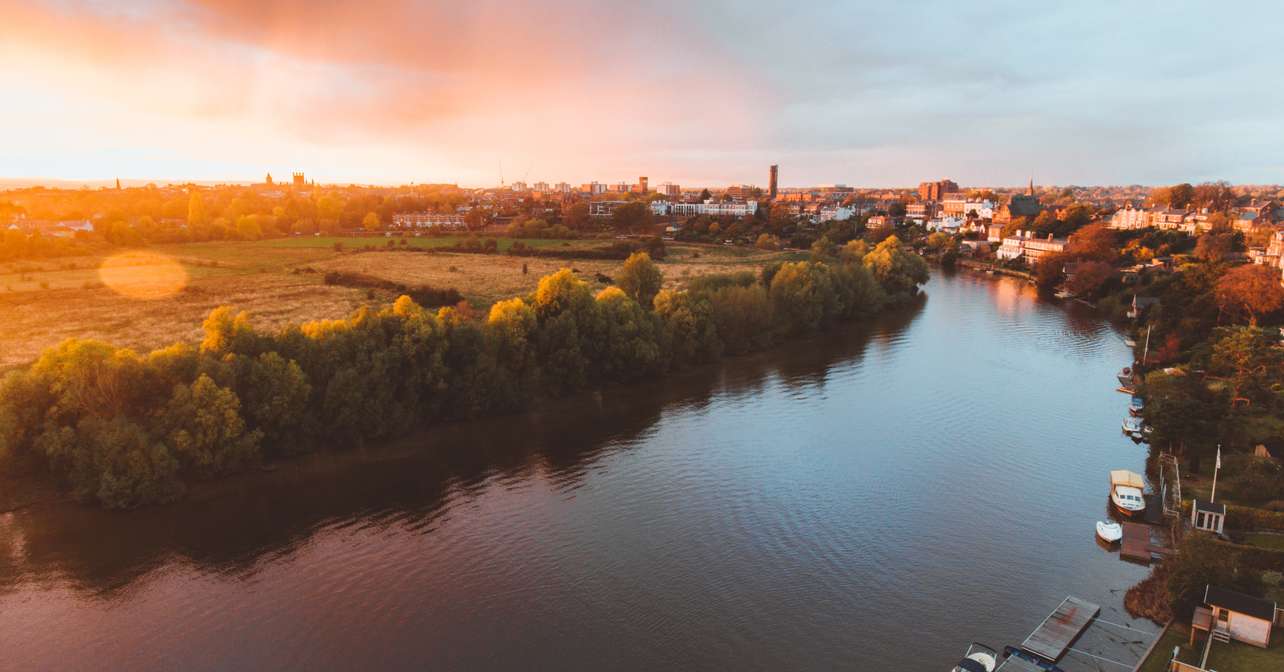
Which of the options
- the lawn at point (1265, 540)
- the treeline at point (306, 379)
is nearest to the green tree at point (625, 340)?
the treeline at point (306, 379)

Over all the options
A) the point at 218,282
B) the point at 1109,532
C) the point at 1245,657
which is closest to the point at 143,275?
the point at 218,282

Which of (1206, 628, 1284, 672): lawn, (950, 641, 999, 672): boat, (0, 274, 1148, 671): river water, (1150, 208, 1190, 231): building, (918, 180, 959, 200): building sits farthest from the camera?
(918, 180, 959, 200): building

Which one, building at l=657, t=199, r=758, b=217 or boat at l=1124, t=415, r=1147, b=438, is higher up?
building at l=657, t=199, r=758, b=217

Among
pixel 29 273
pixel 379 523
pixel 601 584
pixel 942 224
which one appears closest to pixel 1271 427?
A: pixel 601 584

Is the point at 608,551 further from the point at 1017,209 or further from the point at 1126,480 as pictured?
Answer: the point at 1017,209

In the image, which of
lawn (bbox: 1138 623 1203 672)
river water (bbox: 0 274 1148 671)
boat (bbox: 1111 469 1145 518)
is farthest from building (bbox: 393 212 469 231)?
lawn (bbox: 1138 623 1203 672)

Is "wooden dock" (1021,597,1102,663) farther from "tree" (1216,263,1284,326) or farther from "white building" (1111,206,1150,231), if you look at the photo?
"white building" (1111,206,1150,231)
